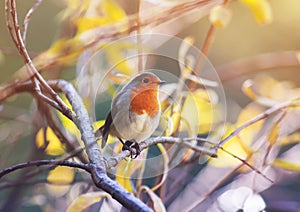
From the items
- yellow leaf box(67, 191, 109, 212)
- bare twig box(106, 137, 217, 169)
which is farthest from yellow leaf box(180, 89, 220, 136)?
yellow leaf box(67, 191, 109, 212)

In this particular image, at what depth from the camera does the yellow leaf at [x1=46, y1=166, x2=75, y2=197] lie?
512 millimetres

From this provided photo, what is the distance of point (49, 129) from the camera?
0.54m

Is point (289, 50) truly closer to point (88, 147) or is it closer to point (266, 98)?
point (266, 98)

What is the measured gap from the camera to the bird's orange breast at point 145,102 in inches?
19.7

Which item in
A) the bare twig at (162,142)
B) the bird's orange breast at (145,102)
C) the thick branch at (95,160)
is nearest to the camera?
the thick branch at (95,160)

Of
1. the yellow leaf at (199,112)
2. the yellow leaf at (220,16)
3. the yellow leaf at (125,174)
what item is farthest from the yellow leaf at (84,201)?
the yellow leaf at (220,16)

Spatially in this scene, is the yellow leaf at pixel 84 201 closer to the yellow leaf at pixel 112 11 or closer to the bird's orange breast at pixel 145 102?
the bird's orange breast at pixel 145 102

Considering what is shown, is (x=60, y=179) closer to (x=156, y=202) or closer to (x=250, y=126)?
(x=156, y=202)

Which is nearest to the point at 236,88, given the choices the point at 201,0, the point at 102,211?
the point at 201,0

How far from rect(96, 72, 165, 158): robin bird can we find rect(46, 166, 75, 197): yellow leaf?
75mm

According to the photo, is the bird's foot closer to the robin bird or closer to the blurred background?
the robin bird

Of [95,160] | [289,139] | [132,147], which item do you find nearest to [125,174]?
[132,147]

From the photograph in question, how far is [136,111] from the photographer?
51 cm

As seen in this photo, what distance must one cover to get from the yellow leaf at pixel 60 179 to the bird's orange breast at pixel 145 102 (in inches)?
4.3
